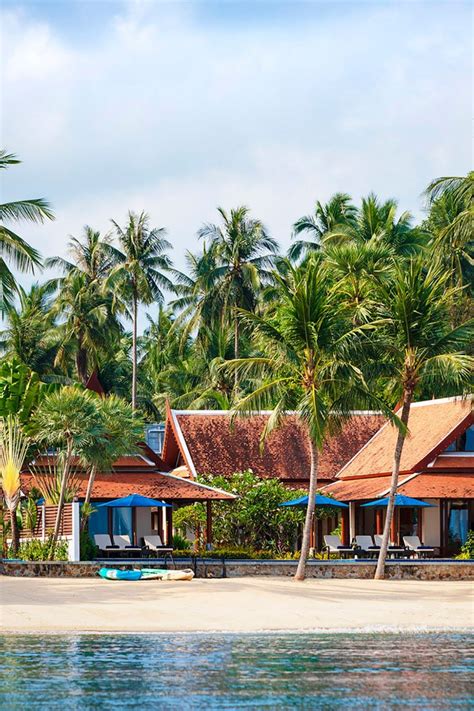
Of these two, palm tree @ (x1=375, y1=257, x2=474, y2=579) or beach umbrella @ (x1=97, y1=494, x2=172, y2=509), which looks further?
beach umbrella @ (x1=97, y1=494, x2=172, y2=509)

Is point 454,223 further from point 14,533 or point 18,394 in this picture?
point 14,533

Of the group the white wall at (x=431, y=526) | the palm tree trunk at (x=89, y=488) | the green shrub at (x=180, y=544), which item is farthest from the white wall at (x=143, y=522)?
the white wall at (x=431, y=526)

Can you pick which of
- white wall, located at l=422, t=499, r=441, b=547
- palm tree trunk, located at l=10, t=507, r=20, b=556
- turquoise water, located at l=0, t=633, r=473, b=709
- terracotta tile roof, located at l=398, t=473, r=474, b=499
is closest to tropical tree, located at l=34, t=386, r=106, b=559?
palm tree trunk, located at l=10, t=507, r=20, b=556

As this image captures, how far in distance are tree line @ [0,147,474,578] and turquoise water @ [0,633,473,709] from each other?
11015 millimetres

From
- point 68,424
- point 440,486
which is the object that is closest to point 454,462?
point 440,486

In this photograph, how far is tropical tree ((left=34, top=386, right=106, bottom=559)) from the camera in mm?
37281

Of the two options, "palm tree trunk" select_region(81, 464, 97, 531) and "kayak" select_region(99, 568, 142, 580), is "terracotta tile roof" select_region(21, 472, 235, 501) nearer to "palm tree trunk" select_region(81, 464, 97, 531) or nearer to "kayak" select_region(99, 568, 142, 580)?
"palm tree trunk" select_region(81, 464, 97, 531)

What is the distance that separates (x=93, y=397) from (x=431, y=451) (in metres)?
11.5

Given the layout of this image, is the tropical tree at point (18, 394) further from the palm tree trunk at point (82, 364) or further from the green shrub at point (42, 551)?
the palm tree trunk at point (82, 364)

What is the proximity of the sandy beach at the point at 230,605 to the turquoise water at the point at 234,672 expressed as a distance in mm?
1551

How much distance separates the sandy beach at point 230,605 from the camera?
2761cm

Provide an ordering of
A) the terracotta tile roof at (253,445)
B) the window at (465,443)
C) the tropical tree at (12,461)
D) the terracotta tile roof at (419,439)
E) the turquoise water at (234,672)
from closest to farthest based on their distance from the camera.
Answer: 1. the turquoise water at (234,672)
2. the tropical tree at (12,461)
3. the terracotta tile roof at (419,439)
4. the window at (465,443)
5. the terracotta tile roof at (253,445)

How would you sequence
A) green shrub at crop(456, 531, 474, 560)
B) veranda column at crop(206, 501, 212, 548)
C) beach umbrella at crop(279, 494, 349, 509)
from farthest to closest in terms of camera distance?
veranda column at crop(206, 501, 212, 548), beach umbrella at crop(279, 494, 349, 509), green shrub at crop(456, 531, 474, 560)

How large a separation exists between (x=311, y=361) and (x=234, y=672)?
50.7 feet
